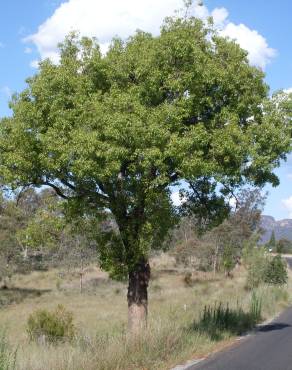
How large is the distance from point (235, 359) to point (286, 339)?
4347 millimetres

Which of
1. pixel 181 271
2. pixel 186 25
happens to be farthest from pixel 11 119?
pixel 181 271

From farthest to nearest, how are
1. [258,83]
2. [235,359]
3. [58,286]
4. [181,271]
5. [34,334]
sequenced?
[181,271]
[58,286]
[34,334]
[258,83]
[235,359]

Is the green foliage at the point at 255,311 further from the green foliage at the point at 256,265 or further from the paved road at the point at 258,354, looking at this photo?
the green foliage at the point at 256,265

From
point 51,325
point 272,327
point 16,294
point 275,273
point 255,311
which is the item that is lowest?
point 51,325

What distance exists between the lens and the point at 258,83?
14953 mm

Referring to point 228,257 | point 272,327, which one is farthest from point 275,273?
point 272,327

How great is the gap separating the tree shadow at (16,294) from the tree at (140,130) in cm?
2729

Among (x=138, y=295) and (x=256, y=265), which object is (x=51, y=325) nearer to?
(x=138, y=295)

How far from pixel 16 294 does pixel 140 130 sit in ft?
114

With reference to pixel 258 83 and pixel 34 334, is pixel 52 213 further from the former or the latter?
pixel 34 334

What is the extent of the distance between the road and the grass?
20.3 inches

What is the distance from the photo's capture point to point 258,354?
1346 cm

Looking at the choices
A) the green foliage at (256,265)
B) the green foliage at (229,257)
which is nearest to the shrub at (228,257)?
the green foliage at (229,257)

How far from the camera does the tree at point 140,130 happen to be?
12648 millimetres
